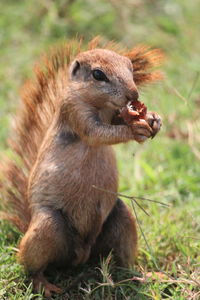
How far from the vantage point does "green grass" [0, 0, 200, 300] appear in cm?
368

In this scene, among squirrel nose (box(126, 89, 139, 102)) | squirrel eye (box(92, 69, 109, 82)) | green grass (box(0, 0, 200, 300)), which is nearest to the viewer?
squirrel nose (box(126, 89, 139, 102))

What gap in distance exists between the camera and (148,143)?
584 centimetres

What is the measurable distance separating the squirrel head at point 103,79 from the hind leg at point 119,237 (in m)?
0.83

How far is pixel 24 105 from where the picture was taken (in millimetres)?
4133

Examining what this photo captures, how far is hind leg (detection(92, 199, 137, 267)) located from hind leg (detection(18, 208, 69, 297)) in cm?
31

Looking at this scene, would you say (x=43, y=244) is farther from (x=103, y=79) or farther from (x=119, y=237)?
(x=103, y=79)

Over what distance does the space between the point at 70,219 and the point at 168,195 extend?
1.54 m

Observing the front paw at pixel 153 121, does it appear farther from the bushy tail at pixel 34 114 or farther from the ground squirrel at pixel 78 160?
the bushy tail at pixel 34 114

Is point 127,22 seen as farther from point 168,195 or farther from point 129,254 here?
point 129,254

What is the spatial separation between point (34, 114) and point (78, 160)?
0.70 metres

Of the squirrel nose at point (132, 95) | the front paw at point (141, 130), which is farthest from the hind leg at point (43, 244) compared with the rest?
the squirrel nose at point (132, 95)

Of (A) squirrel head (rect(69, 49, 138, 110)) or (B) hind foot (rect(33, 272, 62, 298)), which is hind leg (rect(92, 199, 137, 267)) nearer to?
(B) hind foot (rect(33, 272, 62, 298))

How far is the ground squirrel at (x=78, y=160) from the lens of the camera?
11.2ft

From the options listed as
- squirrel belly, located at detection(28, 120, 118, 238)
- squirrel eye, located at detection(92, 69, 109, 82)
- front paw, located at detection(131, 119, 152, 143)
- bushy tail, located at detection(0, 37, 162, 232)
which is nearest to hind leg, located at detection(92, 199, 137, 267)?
squirrel belly, located at detection(28, 120, 118, 238)
